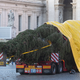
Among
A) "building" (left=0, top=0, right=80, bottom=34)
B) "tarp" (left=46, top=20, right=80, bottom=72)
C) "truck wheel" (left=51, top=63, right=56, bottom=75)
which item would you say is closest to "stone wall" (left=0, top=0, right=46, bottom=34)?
"building" (left=0, top=0, right=80, bottom=34)

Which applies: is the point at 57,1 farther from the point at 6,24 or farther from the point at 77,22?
the point at 77,22

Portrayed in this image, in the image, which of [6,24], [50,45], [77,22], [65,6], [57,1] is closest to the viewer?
[50,45]

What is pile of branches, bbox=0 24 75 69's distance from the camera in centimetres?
1761

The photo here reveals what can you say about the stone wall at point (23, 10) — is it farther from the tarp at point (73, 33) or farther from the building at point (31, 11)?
the tarp at point (73, 33)

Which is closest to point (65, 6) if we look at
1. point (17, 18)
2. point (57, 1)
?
point (57, 1)

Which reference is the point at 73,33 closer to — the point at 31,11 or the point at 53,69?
the point at 53,69

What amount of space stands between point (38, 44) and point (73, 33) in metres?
3.73

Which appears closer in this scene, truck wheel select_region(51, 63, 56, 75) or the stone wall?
truck wheel select_region(51, 63, 56, 75)

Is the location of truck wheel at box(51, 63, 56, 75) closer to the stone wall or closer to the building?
the building

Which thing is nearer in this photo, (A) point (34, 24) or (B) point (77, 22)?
(B) point (77, 22)

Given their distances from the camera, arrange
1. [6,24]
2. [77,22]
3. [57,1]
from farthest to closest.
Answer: [57,1]
[6,24]
[77,22]

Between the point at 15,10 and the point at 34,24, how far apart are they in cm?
481

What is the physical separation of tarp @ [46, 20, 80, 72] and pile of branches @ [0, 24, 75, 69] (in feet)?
1.44

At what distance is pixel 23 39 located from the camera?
1803cm
